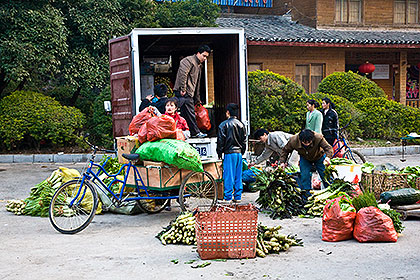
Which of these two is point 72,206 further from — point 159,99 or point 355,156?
point 355,156

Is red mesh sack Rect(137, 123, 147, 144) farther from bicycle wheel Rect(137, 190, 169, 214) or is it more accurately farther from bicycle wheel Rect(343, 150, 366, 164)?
bicycle wheel Rect(343, 150, 366, 164)

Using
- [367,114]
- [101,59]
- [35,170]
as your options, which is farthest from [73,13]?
[367,114]

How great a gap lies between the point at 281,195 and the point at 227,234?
2785mm

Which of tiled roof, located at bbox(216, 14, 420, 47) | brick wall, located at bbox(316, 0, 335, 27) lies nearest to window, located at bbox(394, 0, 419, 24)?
tiled roof, located at bbox(216, 14, 420, 47)

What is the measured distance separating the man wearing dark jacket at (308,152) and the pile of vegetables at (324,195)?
266 millimetres

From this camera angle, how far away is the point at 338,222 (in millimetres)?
6707

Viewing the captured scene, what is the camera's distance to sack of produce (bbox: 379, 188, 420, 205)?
7.90 m

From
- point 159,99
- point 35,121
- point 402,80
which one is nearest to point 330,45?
point 402,80

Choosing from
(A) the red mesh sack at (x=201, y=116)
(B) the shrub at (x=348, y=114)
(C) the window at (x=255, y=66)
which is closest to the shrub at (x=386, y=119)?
(B) the shrub at (x=348, y=114)

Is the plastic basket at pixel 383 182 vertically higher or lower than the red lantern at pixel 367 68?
lower

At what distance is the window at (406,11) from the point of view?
26.8 meters

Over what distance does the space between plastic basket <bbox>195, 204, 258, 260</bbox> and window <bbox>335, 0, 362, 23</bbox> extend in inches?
850

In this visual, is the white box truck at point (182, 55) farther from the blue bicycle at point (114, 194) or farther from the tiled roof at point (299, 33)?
the tiled roof at point (299, 33)

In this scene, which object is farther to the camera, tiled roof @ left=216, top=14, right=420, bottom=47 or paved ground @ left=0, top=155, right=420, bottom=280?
tiled roof @ left=216, top=14, right=420, bottom=47
